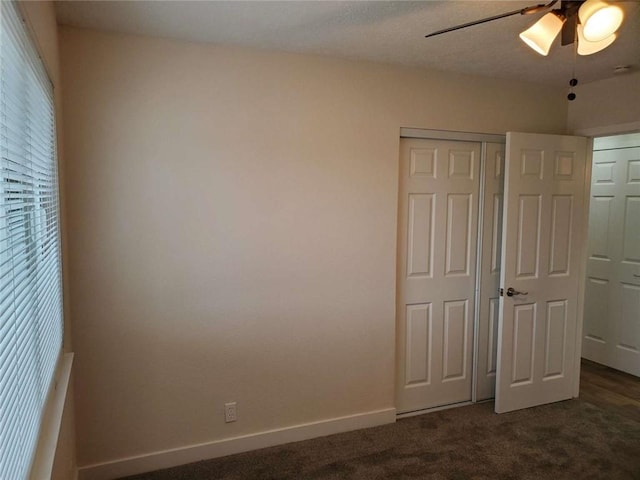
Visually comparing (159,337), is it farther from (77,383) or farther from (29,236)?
(29,236)

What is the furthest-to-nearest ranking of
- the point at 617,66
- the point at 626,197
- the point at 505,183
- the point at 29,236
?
the point at 626,197 < the point at 505,183 < the point at 617,66 < the point at 29,236

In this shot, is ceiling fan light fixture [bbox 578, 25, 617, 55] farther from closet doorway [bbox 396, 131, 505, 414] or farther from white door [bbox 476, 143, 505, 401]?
white door [bbox 476, 143, 505, 401]

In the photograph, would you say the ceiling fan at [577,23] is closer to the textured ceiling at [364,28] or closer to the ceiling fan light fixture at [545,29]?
the ceiling fan light fixture at [545,29]

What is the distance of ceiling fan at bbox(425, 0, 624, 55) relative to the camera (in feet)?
4.69

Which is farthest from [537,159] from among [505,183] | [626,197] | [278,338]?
[278,338]

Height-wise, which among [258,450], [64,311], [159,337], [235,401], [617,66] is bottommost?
[258,450]

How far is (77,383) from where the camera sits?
90.7 inches

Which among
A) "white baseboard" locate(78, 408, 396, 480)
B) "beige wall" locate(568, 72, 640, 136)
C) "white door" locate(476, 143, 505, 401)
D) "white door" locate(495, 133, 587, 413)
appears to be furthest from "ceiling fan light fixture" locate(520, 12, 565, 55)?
"white baseboard" locate(78, 408, 396, 480)

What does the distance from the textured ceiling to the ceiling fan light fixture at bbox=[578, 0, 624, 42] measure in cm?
47

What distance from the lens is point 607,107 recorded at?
3102 mm

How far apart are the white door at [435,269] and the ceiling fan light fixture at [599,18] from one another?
4.88ft

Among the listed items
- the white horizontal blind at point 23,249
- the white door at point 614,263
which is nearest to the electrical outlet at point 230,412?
the white horizontal blind at point 23,249

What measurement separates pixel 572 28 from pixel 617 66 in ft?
4.99

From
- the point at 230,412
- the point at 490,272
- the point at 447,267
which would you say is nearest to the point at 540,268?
the point at 490,272
